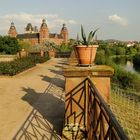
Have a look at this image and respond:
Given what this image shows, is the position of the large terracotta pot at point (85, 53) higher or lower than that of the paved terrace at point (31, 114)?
higher

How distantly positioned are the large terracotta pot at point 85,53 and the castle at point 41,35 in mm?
102617

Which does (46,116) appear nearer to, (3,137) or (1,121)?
(1,121)

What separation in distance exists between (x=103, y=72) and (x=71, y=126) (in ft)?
4.31

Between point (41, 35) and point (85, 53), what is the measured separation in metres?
108

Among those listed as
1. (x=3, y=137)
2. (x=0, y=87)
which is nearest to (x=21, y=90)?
(x=0, y=87)

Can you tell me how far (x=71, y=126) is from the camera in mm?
6324

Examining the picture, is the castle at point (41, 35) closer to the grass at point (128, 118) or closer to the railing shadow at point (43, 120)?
the grass at point (128, 118)

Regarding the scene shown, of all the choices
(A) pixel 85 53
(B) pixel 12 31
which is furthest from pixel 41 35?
(A) pixel 85 53

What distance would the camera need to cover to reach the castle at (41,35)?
112500mm

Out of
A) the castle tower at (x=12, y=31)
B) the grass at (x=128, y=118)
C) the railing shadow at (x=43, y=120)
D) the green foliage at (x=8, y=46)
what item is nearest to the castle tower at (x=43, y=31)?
the castle tower at (x=12, y=31)

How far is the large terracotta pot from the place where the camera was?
A: 6.46 m

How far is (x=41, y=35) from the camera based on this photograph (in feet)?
371

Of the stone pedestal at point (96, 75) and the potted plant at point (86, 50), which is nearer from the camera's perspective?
the stone pedestal at point (96, 75)

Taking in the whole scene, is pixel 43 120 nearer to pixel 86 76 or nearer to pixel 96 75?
pixel 86 76
